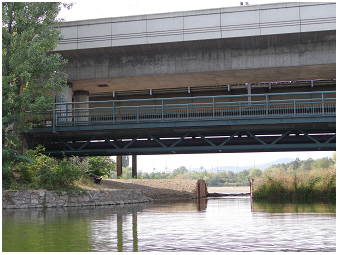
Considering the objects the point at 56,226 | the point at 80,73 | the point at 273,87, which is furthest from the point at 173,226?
the point at 273,87

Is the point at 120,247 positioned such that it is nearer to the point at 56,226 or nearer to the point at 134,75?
the point at 56,226

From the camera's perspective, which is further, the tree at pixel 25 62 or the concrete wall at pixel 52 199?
the tree at pixel 25 62

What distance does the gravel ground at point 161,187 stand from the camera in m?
34.5

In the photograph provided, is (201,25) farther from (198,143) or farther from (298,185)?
(298,185)

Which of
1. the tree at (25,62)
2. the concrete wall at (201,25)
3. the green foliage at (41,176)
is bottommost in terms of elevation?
the green foliage at (41,176)

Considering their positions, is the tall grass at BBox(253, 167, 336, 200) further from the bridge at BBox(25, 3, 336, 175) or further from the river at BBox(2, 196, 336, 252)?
the river at BBox(2, 196, 336, 252)

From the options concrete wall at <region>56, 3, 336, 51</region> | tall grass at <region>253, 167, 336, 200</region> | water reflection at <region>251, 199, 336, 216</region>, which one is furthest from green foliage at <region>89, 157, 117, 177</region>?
water reflection at <region>251, 199, 336, 216</region>

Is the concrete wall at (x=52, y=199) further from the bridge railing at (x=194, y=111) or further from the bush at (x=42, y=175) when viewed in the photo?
the bridge railing at (x=194, y=111)

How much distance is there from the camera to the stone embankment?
83.9ft

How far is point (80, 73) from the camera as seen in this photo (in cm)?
3553

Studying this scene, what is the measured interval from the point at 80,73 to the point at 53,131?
658 cm

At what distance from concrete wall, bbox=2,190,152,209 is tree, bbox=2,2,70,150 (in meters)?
2.56

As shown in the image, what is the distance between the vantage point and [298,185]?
31797 mm

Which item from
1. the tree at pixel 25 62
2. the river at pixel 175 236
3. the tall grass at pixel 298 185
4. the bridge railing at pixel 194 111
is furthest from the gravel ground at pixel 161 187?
the river at pixel 175 236
